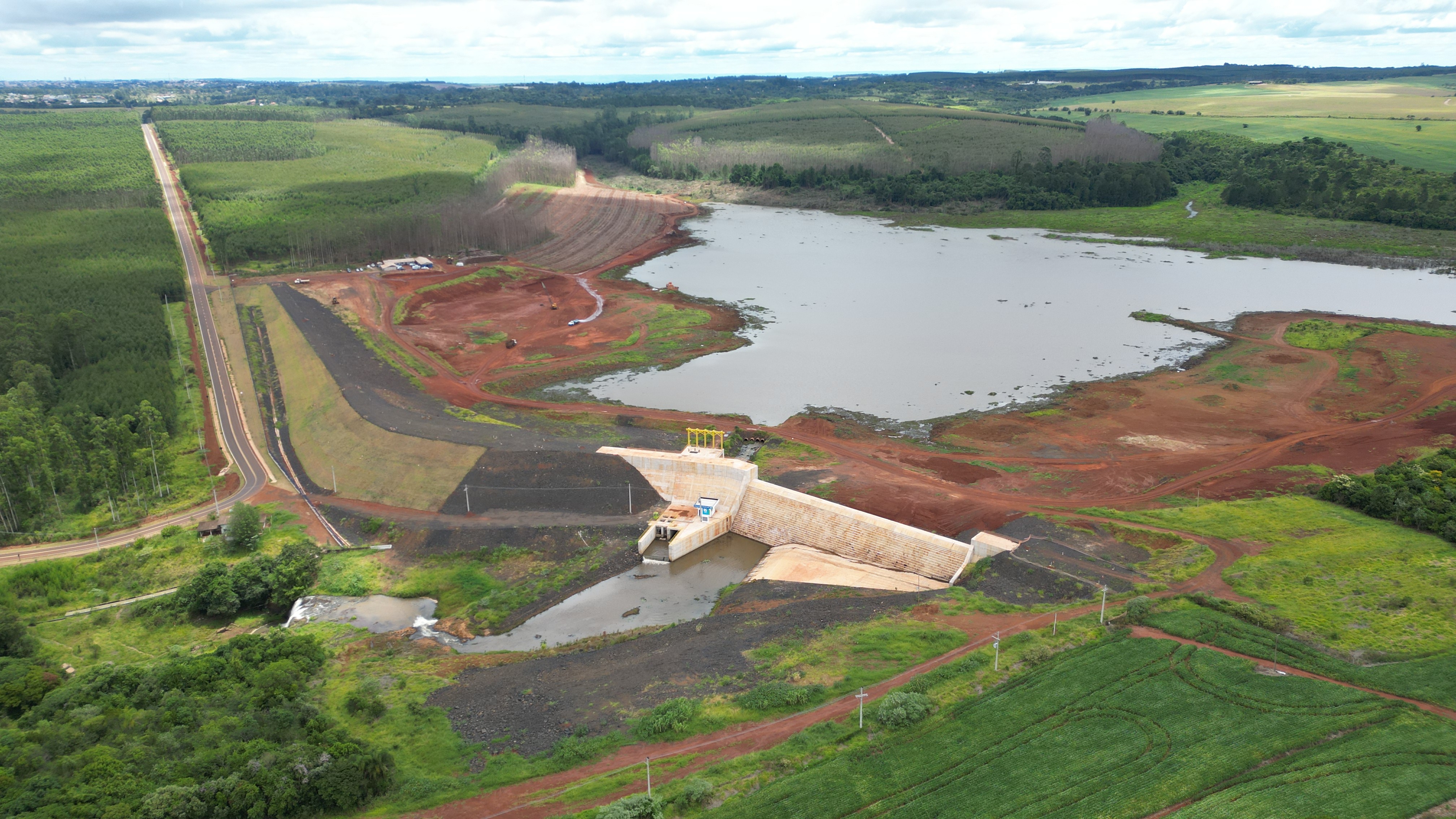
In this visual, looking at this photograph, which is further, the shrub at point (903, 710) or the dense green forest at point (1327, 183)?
the dense green forest at point (1327, 183)

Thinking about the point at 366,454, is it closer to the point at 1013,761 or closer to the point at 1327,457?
the point at 1013,761

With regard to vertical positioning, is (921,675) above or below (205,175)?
below

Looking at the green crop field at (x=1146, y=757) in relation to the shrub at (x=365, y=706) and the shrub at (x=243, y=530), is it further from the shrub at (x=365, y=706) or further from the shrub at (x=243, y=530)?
the shrub at (x=243, y=530)

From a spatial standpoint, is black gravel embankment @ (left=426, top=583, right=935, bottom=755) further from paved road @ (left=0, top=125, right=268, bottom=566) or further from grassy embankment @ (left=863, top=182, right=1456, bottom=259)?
grassy embankment @ (left=863, top=182, right=1456, bottom=259)

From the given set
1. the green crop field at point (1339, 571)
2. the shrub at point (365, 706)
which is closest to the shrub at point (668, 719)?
the shrub at point (365, 706)

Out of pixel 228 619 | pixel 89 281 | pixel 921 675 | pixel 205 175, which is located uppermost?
pixel 205 175

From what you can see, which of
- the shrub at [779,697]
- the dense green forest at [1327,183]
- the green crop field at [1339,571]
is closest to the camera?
the shrub at [779,697]

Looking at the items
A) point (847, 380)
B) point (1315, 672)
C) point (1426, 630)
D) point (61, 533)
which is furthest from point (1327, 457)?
point (61, 533)

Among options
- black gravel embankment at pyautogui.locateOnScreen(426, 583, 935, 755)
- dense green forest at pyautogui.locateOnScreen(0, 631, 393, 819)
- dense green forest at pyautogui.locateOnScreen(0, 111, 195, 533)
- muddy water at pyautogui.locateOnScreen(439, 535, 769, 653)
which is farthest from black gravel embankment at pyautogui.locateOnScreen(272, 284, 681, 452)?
dense green forest at pyautogui.locateOnScreen(0, 631, 393, 819)
